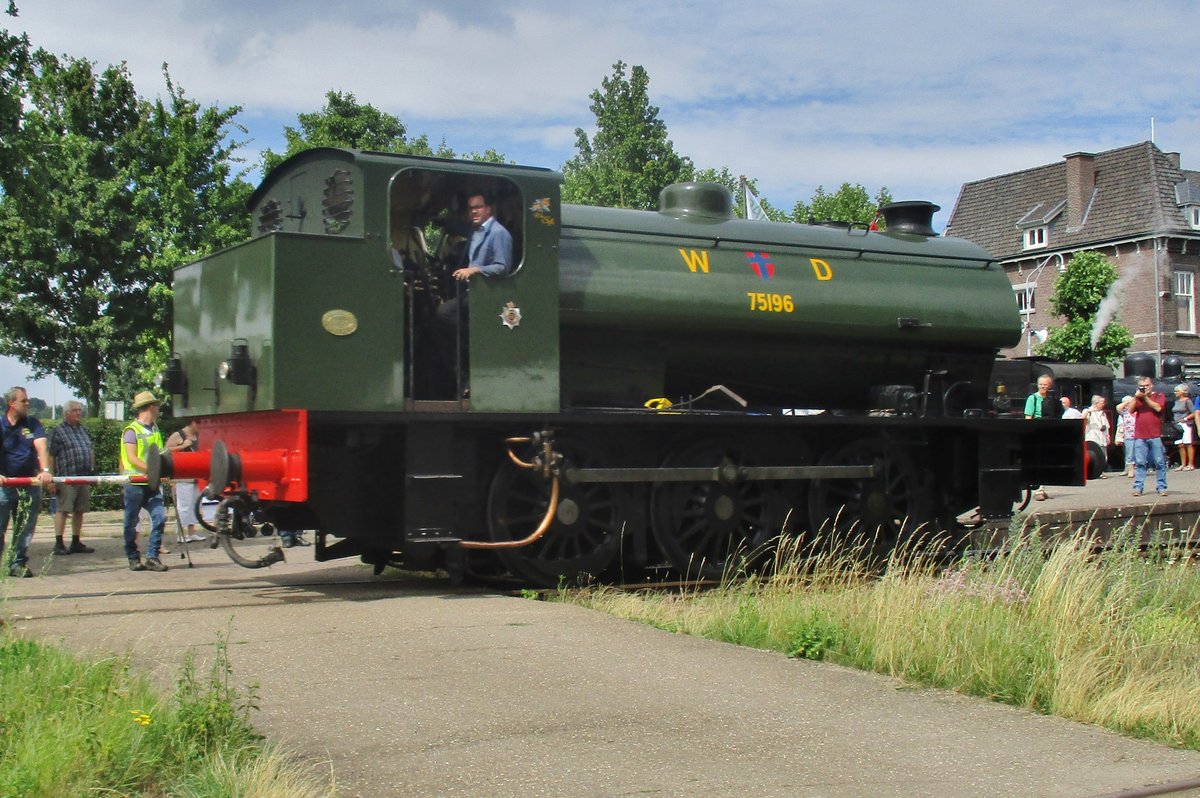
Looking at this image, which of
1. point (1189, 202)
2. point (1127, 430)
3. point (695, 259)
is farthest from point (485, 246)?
point (1189, 202)

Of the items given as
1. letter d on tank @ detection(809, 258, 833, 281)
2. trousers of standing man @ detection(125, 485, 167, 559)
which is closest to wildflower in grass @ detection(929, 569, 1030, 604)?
letter d on tank @ detection(809, 258, 833, 281)

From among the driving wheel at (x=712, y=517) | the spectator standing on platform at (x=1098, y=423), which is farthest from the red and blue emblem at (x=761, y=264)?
the spectator standing on platform at (x=1098, y=423)

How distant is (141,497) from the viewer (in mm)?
11688

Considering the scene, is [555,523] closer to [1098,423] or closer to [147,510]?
[147,510]

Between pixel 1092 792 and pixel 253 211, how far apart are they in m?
7.99

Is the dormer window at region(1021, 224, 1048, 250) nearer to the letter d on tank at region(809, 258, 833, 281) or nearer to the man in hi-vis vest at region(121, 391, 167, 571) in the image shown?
the letter d on tank at region(809, 258, 833, 281)

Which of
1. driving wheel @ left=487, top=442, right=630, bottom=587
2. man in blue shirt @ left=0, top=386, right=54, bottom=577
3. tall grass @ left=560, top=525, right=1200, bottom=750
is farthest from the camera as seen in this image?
man in blue shirt @ left=0, top=386, right=54, bottom=577

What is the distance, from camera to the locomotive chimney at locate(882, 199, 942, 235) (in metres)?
12.5

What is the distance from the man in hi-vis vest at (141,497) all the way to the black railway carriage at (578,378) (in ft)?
7.17

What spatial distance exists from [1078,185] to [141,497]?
130 ft

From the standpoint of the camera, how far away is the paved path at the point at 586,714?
4.72 meters

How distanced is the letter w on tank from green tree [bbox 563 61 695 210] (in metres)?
35.4

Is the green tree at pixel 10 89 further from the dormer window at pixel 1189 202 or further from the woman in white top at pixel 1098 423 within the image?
the dormer window at pixel 1189 202

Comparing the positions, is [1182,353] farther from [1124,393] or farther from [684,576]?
[684,576]
